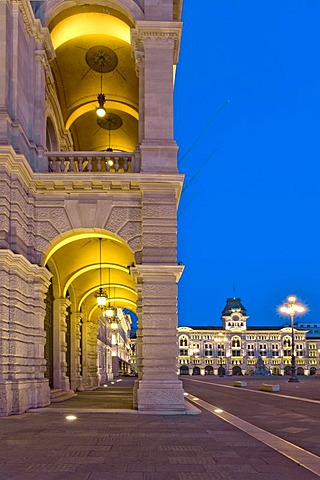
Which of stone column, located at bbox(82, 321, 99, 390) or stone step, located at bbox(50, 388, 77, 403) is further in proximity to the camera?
stone column, located at bbox(82, 321, 99, 390)

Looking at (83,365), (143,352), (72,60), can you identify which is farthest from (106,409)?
(83,365)

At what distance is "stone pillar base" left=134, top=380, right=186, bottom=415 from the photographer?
19875mm

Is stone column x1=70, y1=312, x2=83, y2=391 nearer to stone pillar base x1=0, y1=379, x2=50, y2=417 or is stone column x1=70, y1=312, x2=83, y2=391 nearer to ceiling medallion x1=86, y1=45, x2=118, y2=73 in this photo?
stone pillar base x1=0, y1=379, x2=50, y2=417

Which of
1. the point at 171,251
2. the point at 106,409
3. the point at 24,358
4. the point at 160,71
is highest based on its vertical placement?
the point at 160,71

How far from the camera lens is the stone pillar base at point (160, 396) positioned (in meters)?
19.9

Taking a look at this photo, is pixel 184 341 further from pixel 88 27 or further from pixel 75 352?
pixel 88 27

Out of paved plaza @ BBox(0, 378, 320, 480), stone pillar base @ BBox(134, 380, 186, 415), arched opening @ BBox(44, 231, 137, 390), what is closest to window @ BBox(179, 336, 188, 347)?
arched opening @ BBox(44, 231, 137, 390)

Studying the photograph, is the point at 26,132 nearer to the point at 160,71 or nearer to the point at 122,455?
the point at 160,71

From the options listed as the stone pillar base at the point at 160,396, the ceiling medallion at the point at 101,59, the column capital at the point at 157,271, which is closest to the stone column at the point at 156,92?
the column capital at the point at 157,271

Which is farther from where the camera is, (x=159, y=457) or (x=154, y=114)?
(x=154, y=114)

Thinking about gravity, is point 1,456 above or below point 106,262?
below

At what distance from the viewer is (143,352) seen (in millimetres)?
20297

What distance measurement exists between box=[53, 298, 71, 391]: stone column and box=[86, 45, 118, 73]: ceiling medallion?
421 inches

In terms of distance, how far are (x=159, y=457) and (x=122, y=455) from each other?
68 cm
